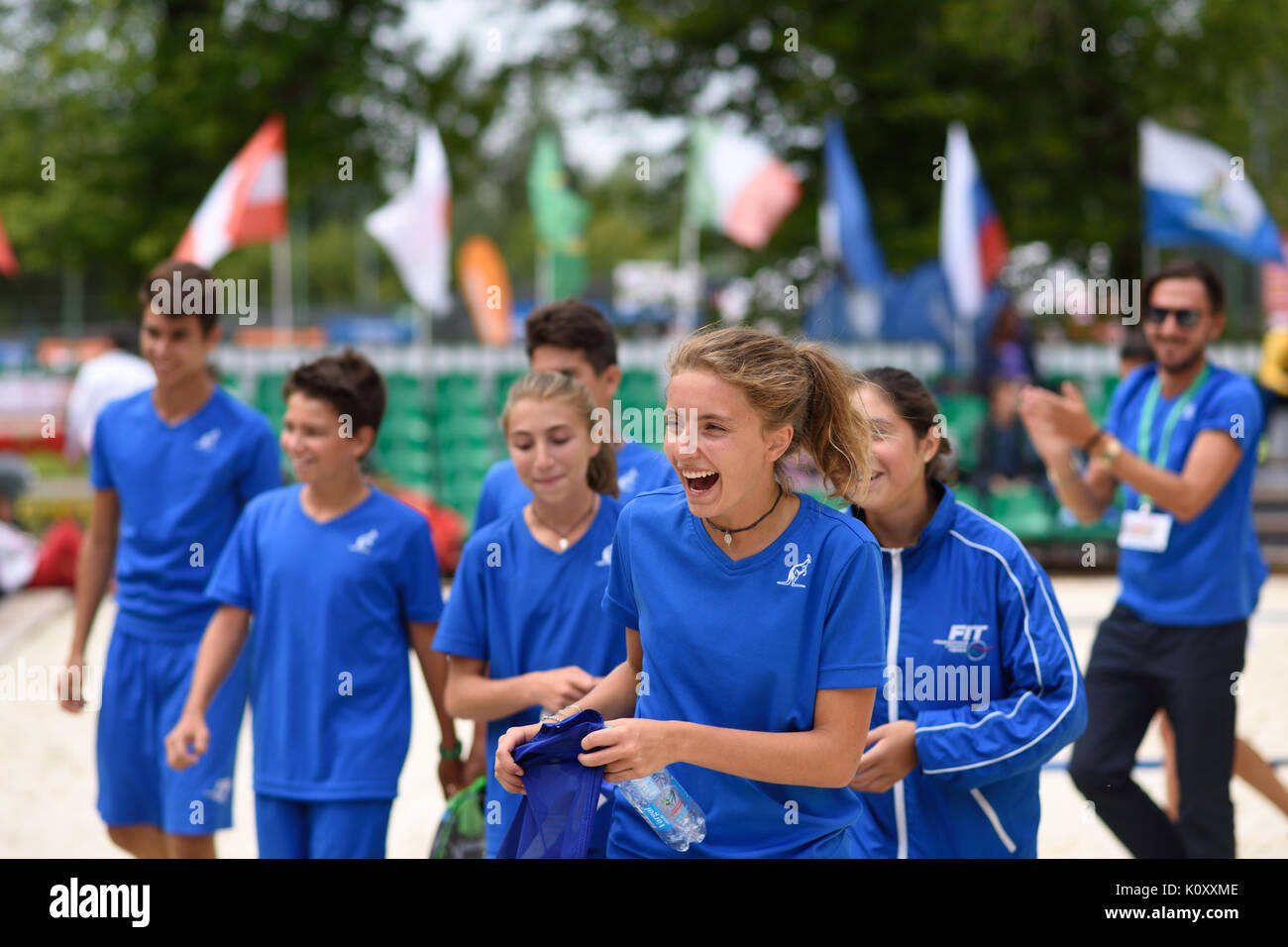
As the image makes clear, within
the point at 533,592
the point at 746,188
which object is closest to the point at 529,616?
the point at 533,592

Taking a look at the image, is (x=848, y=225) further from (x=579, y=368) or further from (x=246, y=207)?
(x=579, y=368)

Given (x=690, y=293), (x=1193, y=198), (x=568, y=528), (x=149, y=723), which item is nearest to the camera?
(x=568, y=528)

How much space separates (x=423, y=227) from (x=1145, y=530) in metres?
9.98

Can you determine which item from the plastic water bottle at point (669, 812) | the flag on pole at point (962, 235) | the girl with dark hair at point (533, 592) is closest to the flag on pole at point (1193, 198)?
the flag on pole at point (962, 235)

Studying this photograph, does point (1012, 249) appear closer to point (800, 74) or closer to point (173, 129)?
point (800, 74)

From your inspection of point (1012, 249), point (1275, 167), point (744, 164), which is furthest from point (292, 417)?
point (1275, 167)

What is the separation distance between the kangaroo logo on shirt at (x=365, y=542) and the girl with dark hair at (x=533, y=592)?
1.58 ft

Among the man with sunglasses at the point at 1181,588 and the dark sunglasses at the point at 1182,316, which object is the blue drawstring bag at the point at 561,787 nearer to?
the man with sunglasses at the point at 1181,588

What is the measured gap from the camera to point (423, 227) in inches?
537

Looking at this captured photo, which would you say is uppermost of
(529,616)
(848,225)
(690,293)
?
(848,225)

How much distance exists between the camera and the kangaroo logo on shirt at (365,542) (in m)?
3.98

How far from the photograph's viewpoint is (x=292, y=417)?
4039 millimetres

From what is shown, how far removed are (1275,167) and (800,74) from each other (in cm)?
1165
